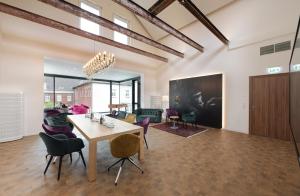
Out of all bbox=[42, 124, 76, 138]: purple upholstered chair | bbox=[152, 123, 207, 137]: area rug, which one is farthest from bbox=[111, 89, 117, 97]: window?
bbox=[42, 124, 76, 138]: purple upholstered chair

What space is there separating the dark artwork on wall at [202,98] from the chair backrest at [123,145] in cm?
450

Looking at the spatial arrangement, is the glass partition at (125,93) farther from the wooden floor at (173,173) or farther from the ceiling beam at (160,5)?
the ceiling beam at (160,5)

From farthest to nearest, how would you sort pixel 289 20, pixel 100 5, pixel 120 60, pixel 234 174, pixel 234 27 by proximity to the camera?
pixel 120 60
pixel 100 5
pixel 234 27
pixel 289 20
pixel 234 174

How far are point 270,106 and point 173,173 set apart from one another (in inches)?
167

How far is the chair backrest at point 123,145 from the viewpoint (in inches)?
83.4

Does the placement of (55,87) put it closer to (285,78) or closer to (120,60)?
(120,60)

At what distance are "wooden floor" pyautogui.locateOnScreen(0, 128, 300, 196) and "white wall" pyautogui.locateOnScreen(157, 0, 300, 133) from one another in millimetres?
1985

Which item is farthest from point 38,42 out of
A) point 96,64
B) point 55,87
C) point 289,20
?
point 289,20

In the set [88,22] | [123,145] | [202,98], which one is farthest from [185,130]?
[88,22]

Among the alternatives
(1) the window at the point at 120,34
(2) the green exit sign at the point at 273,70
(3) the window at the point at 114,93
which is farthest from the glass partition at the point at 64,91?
(2) the green exit sign at the point at 273,70

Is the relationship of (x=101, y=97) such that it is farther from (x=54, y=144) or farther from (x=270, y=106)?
(x=270, y=106)

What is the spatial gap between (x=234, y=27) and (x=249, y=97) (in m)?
2.71

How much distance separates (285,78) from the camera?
13.4ft

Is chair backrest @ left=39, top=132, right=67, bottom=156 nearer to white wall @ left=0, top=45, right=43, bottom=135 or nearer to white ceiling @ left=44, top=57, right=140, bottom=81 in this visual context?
white wall @ left=0, top=45, right=43, bottom=135
